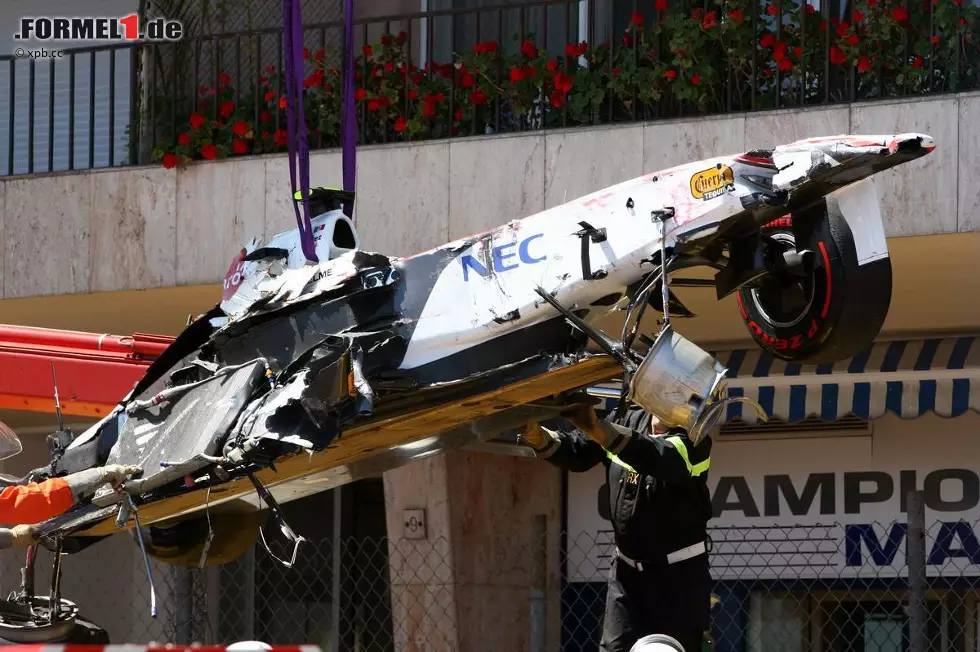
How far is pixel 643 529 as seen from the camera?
20.1 feet

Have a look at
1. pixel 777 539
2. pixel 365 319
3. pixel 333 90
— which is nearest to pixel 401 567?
pixel 777 539

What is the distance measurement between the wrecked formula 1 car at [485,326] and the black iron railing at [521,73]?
3.82 metres

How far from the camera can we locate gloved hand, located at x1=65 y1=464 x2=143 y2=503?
564 centimetres

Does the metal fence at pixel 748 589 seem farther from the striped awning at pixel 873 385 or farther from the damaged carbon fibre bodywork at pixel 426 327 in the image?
the damaged carbon fibre bodywork at pixel 426 327

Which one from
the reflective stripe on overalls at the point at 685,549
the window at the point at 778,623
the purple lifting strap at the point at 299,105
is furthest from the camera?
the window at the point at 778,623

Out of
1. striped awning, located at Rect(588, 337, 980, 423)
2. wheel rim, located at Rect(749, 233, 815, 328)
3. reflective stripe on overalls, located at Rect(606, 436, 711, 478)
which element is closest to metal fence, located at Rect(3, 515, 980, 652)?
striped awning, located at Rect(588, 337, 980, 423)

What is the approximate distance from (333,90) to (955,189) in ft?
14.2

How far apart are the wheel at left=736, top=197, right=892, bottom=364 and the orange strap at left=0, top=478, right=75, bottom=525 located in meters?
2.75

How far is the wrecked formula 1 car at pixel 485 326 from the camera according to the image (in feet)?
15.0

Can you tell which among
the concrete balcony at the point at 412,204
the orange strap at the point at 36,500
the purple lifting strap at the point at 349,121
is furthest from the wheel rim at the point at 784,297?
the concrete balcony at the point at 412,204

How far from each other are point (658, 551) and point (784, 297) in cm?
167

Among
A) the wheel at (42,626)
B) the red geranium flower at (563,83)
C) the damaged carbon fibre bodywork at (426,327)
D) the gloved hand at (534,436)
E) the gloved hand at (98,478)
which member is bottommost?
the wheel at (42,626)

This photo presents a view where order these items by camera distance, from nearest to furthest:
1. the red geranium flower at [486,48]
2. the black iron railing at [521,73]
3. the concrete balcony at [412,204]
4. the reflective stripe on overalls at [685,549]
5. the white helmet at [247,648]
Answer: the white helmet at [247,648] < the reflective stripe on overalls at [685,549] < the concrete balcony at [412,204] < the black iron railing at [521,73] < the red geranium flower at [486,48]

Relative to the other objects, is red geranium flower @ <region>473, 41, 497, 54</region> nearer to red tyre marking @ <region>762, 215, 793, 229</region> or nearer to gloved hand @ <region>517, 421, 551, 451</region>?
gloved hand @ <region>517, 421, 551, 451</region>
